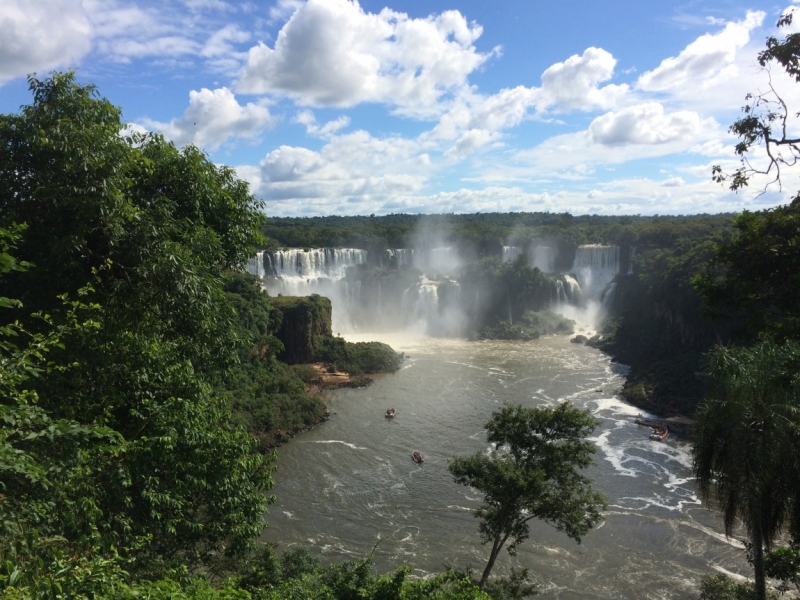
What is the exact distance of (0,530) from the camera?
3.13m

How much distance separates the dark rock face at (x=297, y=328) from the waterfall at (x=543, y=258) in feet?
97.8

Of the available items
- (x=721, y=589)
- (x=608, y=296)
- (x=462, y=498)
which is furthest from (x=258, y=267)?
(x=721, y=589)

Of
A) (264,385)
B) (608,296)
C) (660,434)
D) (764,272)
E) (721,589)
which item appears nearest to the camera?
(764,272)

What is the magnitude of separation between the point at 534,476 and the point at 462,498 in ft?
23.6

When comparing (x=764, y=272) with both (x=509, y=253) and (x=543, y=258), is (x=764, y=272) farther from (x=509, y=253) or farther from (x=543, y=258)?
(x=543, y=258)

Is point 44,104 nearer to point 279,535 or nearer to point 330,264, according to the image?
point 279,535

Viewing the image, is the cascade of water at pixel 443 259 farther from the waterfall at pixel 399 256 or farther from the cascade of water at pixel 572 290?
the cascade of water at pixel 572 290

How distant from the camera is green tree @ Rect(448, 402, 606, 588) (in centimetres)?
1048

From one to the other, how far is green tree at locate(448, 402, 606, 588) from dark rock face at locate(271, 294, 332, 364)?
21116 millimetres

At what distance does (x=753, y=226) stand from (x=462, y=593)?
4.98m

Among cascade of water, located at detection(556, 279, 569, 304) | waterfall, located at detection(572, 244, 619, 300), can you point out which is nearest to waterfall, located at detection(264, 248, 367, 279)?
cascade of water, located at detection(556, 279, 569, 304)

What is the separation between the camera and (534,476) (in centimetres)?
1044

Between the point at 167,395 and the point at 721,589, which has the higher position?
the point at 167,395

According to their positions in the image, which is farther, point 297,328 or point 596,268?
point 596,268
